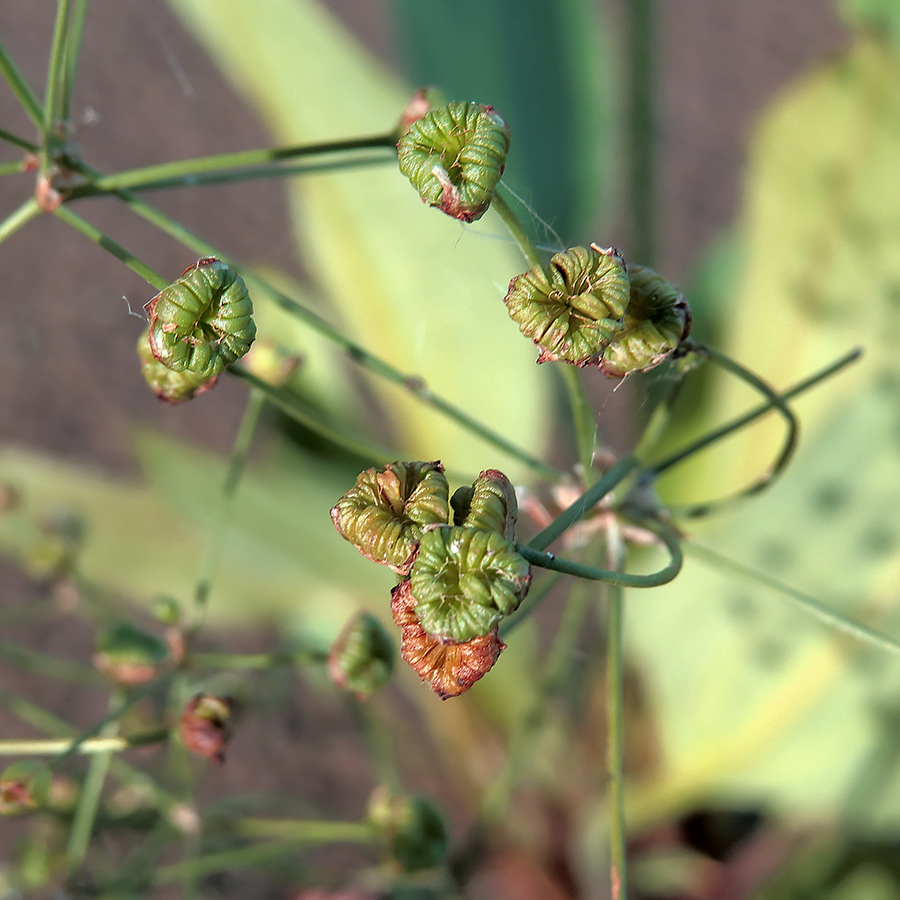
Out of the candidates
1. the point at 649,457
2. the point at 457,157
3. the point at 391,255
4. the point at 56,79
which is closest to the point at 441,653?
the point at 457,157

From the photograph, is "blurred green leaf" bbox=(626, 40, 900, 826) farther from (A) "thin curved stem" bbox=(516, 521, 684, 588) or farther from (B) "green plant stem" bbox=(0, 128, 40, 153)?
(B) "green plant stem" bbox=(0, 128, 40, 153)

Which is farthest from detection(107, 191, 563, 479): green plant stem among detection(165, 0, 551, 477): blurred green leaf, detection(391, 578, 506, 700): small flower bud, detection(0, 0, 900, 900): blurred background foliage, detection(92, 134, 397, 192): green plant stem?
detection(165, 0, 551, 477): blurred green leaf

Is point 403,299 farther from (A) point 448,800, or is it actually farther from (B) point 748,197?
(A) point 448,800

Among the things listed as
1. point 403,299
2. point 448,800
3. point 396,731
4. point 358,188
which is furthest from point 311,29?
point 448,800

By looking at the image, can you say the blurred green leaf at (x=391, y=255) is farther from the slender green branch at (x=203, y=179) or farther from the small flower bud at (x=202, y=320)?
the small flower bud at (x=202, y=320)

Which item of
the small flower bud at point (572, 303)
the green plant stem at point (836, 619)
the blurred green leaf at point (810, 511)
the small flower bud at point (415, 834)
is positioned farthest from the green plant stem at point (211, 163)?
the blurred green leaf at point (810, 511)
